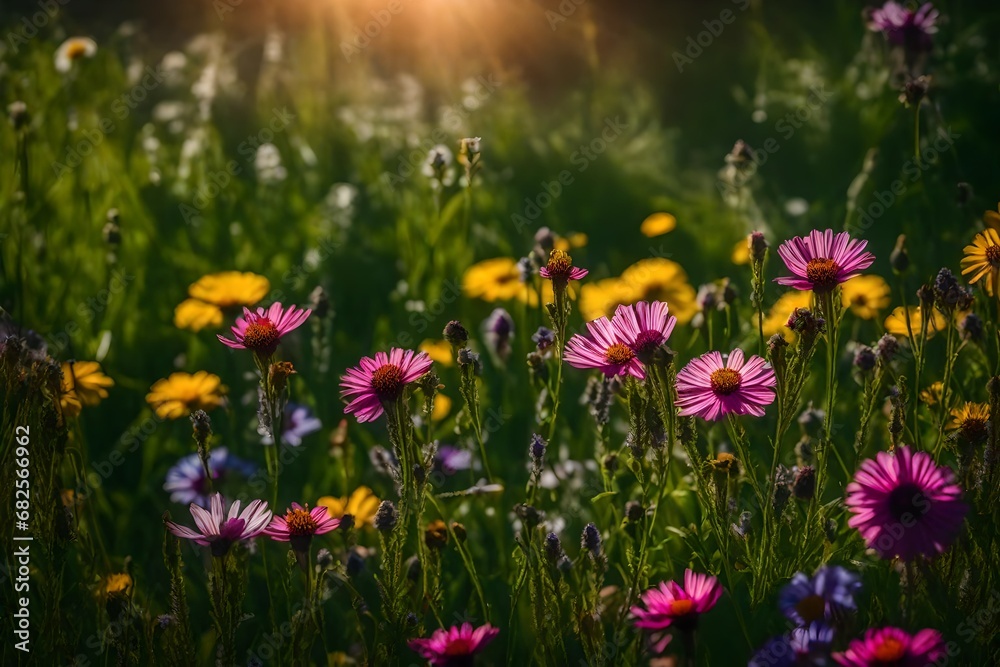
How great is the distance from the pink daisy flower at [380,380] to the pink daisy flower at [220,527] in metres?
0.20

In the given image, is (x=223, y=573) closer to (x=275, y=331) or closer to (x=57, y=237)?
(x=275, y=331)

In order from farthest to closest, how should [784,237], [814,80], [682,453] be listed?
[814,80], [784,237], [682,453]

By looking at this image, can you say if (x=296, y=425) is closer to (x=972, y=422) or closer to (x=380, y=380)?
(x=380, y=380)

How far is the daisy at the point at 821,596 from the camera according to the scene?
1.27 metres

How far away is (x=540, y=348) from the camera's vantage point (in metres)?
1.80

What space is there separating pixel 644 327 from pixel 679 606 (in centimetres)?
38

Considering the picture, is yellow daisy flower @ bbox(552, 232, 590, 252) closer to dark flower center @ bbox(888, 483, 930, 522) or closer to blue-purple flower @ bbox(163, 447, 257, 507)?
blue-purple flower @ bbox(163, 447, 257, 507)

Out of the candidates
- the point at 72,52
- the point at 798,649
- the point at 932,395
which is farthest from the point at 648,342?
the point at 72,52

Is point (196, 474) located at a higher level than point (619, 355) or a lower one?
higher

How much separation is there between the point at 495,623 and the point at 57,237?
195 cm

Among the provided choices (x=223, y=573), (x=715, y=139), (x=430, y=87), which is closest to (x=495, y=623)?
(x=223, y=573)

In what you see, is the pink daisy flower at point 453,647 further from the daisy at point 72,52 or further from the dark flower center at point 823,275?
the daisy at point 72,52

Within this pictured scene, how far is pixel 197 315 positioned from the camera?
100 inches

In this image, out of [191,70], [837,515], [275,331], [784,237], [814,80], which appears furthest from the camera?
[191,70]
